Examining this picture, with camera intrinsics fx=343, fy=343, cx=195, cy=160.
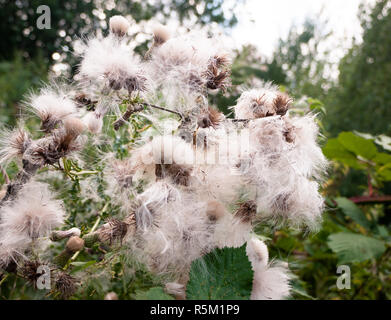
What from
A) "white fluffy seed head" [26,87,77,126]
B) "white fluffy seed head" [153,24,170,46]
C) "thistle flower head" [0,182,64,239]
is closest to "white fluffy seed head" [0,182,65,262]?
"thistle flower head" [0,182,64,239]

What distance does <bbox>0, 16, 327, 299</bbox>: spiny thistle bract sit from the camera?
0.47m

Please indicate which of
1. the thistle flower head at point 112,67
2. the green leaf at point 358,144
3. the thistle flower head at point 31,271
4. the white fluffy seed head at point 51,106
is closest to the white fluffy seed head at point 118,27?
the thistle flower head at point 112,67

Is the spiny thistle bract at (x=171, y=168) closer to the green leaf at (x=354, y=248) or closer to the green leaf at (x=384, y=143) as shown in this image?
the green leaf at (x=354, y=248)

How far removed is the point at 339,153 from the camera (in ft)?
3.18

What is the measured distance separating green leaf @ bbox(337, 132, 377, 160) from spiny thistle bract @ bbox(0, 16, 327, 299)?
39cm

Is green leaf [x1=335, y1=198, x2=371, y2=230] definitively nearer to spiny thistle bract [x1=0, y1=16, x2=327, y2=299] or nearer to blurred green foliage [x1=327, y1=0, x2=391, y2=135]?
spiny thistle bract [x1=0, y1=16, x2=327, y2=299]

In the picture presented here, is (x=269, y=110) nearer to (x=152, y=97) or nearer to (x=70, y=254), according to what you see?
(x=152, y=97)

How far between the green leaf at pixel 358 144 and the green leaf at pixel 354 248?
232 mm

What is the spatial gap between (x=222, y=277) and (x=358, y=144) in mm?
656

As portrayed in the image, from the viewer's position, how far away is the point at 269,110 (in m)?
0.54

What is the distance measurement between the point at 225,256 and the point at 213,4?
1652mm

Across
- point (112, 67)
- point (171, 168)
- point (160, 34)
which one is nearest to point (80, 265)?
point (171, 168)

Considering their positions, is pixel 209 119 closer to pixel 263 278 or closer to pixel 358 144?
pixel 263 278

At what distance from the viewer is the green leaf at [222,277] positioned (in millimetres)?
427
